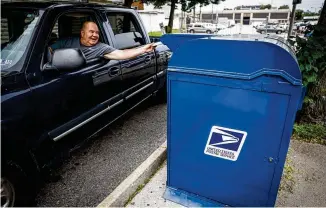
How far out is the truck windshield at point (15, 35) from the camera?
2.20m

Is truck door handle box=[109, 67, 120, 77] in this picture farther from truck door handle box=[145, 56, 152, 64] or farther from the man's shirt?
truck door handle box=[145, 56, 152, 64]

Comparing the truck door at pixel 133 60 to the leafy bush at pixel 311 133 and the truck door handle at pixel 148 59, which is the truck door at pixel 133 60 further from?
the leafy bush at pixel 311 133

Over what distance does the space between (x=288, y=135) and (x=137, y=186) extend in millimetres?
1514

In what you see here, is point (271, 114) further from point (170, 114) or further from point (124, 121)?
point (124, 121)

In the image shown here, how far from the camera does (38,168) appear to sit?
2186 millimetres

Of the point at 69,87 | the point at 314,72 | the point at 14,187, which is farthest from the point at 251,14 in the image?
the point at 14,187

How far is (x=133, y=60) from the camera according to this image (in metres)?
3.56

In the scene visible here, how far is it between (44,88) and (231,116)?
157cm

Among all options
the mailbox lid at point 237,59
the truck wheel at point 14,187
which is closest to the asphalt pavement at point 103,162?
the truck wheel at point 14,187

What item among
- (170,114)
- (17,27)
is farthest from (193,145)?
(17,27)

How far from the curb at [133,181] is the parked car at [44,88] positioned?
0.65 metres

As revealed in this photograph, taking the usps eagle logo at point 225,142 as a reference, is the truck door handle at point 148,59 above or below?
above

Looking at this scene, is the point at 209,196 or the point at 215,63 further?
the point at 209,196

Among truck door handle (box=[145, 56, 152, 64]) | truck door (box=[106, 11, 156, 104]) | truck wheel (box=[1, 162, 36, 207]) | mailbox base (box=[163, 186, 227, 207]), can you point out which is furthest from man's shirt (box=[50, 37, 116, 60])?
mailbox base (box=[163, 186, 227, 207])
